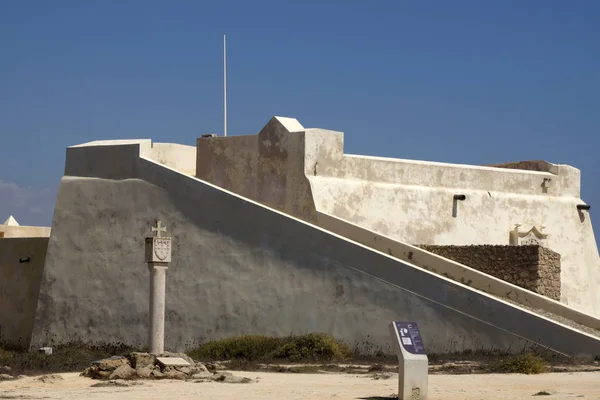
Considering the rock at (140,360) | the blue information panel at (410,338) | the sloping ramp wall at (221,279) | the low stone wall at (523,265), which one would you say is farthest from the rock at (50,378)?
the low stone wall at (523,265)

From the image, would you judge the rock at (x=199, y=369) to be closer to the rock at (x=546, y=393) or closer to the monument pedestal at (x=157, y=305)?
the monument pedestal at (x=157, y=305)

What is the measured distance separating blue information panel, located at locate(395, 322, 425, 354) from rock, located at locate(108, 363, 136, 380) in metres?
4.27

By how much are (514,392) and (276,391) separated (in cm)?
296

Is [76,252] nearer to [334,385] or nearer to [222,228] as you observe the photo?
[222,228]

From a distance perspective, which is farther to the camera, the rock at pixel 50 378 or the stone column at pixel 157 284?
the stone column at pixel 157 284

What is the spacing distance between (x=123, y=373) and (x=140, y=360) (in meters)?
0.44

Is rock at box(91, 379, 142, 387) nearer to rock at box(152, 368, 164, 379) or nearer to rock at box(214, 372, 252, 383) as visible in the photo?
rock at box(152, 368, 164, 379)

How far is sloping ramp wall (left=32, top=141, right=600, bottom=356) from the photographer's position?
19.0 meters

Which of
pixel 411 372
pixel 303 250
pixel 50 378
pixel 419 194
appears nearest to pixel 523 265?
pixel 303 250

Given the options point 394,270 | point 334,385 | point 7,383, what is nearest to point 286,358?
point 394,270

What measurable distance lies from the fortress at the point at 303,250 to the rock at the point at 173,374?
4.50m

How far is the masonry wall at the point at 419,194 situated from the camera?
79.6ft

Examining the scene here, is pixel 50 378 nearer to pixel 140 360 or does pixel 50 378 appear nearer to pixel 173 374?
pixel 140 360

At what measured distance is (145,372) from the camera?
53.0 ft
